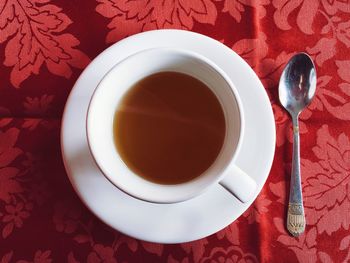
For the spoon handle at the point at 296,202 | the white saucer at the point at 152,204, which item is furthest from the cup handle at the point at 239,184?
the spoon handle at the point at 296,202

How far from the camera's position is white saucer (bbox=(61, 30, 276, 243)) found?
737 millimetres

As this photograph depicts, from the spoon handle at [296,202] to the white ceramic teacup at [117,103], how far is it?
17 cm

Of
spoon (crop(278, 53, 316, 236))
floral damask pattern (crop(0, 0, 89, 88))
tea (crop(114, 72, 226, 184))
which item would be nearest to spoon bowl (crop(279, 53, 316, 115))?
spoon (crop(278, 53, 316, 236))

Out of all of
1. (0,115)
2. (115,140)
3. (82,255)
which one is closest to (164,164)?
(115,140)

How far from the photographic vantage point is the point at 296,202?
799 mm

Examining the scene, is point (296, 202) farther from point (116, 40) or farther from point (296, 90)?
point (116, 40)

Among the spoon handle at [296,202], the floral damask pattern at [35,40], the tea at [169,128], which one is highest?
the floral damask pattern at [35,40]

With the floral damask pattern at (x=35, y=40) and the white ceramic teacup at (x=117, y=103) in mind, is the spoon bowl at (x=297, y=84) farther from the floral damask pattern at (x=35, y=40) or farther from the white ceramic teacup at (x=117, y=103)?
the floral damask pattern at (x=35, y=40)

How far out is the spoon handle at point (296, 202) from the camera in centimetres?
80

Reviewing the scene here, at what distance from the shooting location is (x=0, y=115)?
82 centimetres

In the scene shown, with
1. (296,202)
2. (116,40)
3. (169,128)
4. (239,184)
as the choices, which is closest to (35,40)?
(116,40)

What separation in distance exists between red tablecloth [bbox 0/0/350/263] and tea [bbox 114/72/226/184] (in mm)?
147

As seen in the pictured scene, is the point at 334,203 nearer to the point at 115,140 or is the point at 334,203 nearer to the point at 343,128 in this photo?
the point at 343,128

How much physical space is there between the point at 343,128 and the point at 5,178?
73 cm
